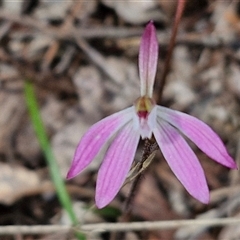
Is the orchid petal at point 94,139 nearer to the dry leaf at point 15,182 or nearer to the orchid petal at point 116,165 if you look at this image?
the orchid petal at point 116,165

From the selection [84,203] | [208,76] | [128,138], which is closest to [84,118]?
[84,203]

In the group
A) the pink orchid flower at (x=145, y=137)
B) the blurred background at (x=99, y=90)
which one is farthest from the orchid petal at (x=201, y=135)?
the blurred background at (x=99, y=90)

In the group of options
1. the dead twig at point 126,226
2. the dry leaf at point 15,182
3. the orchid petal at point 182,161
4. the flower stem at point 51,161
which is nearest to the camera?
the orchid petal at point 182,161

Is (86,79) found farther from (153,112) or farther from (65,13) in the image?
(153,112)

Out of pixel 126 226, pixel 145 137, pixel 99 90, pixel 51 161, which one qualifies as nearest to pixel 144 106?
pixel 145 137

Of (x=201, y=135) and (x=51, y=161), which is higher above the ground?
(x=51, y=161)

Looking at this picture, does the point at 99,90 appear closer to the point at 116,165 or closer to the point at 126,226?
the point at 126,226
